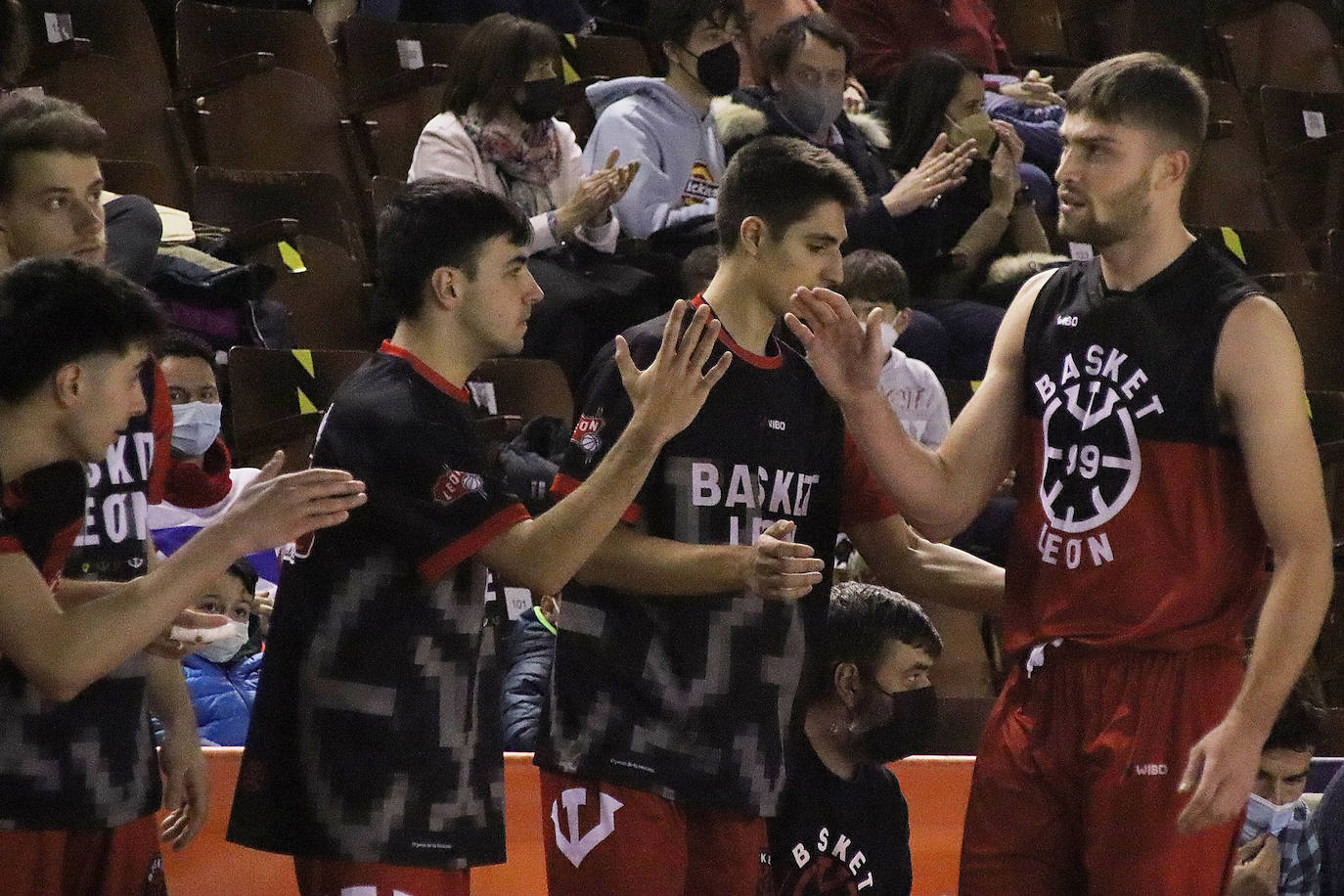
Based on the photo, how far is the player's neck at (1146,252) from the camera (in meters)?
3.17

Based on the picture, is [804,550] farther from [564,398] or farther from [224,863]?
[564,398]

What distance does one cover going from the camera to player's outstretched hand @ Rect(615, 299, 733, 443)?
9.92ft

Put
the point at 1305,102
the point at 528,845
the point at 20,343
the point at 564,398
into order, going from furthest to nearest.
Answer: the point at 1305,102 < the point at 564,398 < the point at 528,845 < the point at 20,343

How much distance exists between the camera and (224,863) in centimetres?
397

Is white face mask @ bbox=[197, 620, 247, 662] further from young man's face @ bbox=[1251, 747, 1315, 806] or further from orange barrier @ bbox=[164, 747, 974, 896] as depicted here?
young man's face @ bbox=[1251, 747, 1315, 806]

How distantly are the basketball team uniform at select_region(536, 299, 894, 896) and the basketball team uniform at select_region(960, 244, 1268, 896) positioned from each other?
41 centimetres

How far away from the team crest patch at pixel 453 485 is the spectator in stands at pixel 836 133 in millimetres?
3325

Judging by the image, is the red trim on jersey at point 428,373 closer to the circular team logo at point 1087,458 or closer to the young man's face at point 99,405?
the young man's face at point 99,405

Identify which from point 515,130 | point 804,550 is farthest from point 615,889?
point 515,130

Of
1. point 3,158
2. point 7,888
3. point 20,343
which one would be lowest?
point 7,888

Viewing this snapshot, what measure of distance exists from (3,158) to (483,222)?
83 centimetres

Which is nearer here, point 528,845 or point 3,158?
point 3,158

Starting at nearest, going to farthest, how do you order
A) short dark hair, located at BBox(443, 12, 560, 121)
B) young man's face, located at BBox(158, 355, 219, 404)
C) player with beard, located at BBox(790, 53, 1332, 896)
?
player with beard, located at BBox(790, 53, 1332, 896) → young man's face, located at BBox(158, 355, 219, 404) → short dark hair, located at BBox(443, 12, 560, 121)

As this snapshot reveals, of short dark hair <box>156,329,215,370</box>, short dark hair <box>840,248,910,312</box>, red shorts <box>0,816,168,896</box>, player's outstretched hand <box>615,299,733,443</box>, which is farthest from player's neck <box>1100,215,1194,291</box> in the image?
short dark hair <box>156,329,215,370</box>
